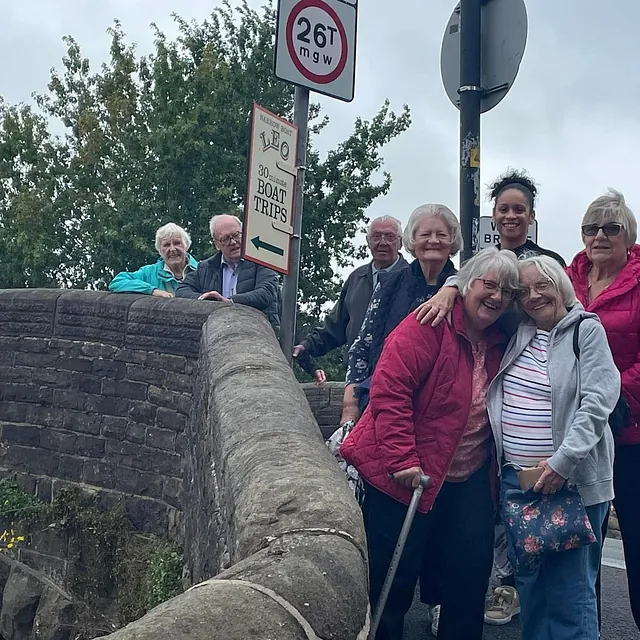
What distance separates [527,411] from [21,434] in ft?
16.0

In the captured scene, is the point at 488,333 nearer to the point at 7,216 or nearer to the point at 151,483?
the point at 151,483

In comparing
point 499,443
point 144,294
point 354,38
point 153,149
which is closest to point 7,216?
point 153,149

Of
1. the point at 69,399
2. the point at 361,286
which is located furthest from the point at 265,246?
the point at 69,399

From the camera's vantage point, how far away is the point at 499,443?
2.96 metres

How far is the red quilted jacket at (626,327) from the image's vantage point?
10.4 ft

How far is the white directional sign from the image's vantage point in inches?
158

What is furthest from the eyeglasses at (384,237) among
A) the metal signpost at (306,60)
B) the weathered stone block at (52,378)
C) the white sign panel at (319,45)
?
the weathered stone block at (52,378)

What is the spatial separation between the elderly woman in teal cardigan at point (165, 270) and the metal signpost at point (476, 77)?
2.28 metres

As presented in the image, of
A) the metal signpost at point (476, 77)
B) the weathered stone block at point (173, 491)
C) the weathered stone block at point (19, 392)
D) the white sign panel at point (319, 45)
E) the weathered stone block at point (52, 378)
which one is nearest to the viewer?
the white sign panel at point (319, 45)

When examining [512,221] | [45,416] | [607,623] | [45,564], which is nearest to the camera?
[512,221]

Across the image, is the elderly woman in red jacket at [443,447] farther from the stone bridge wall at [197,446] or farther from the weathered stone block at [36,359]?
the weathered stone block at [36,359]

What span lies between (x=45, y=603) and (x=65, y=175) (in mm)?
23993

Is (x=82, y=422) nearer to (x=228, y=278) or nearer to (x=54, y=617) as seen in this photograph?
(x=54, y=617)

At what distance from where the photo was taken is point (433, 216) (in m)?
3.40
